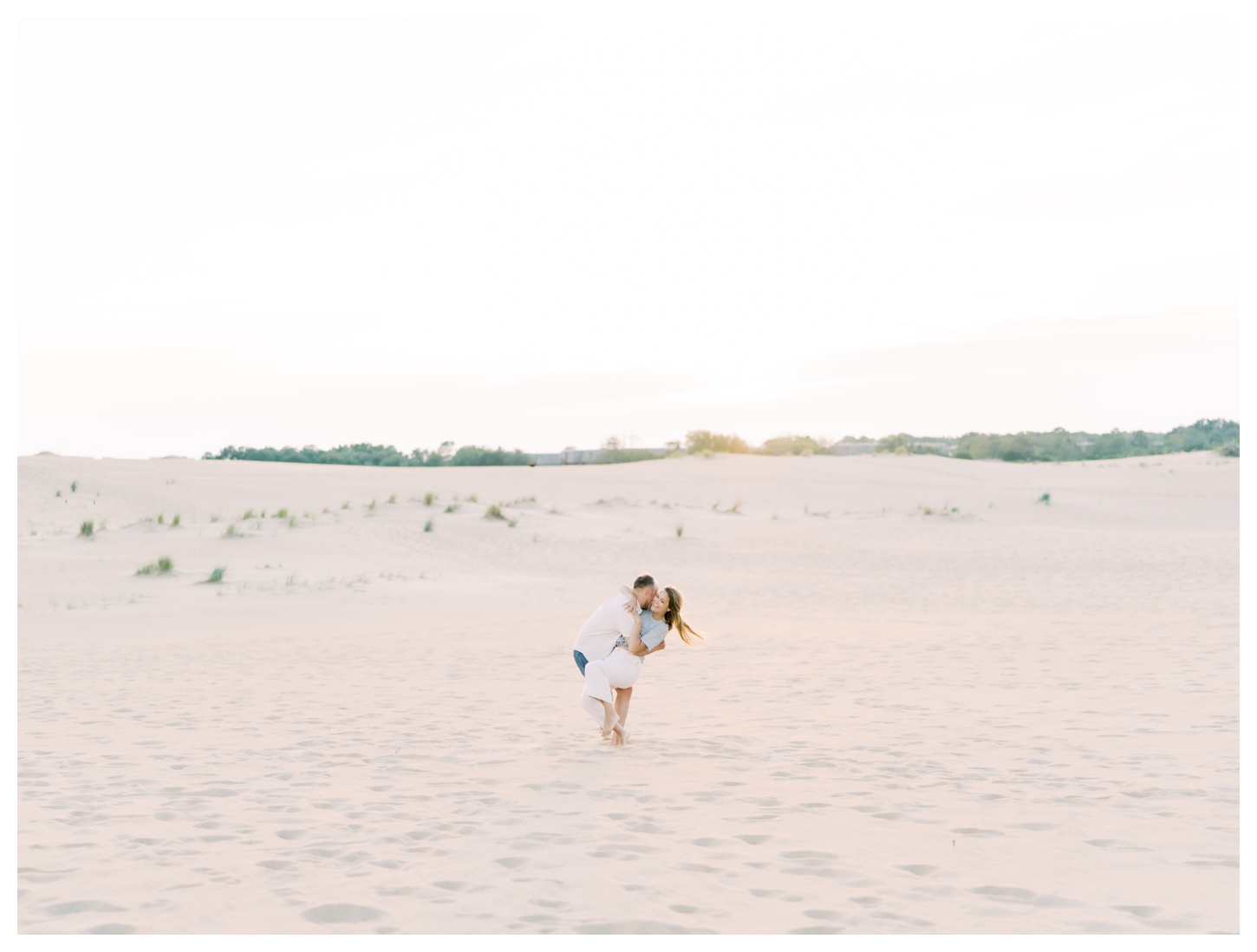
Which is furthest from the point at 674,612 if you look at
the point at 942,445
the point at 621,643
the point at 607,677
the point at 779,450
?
the point at 942,445

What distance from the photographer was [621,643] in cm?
740

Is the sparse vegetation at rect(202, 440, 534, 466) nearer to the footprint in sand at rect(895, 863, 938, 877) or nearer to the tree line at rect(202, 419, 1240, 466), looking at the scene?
the tree line at rect(202, 419, 1240, 466)

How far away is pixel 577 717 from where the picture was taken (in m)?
8.33

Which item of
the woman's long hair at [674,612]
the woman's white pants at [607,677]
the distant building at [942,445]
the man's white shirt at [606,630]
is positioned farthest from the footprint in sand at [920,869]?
the distant building at [942,445]

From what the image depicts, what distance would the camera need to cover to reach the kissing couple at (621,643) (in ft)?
23.8

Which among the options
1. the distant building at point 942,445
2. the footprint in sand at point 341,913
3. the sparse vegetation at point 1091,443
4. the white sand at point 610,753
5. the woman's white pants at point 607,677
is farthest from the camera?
the distant building at point 942,445

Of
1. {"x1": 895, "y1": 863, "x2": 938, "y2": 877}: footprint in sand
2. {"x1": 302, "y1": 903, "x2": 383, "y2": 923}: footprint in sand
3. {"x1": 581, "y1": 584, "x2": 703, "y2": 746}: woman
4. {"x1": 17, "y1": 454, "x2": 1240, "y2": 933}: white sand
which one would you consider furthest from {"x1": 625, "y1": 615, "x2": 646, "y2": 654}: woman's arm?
{"x1": 302, "y1": 903, "x2": 383, "y2": 923}: footprint in sand

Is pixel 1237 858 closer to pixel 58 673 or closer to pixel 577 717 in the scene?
pixel 577 717

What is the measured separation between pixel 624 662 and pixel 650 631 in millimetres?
293

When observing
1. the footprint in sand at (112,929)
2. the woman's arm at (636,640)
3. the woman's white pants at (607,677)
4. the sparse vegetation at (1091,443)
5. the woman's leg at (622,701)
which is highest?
the sparse vegetation at (1091,443)

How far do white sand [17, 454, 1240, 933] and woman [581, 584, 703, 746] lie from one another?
0.85ft

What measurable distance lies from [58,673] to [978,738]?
8.96m

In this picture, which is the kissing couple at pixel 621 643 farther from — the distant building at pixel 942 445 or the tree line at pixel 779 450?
the distant building at pixel 942 445

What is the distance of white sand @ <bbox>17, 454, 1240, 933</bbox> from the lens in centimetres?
438
